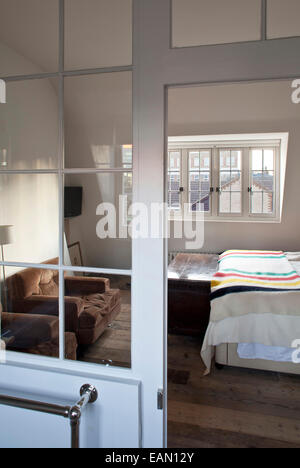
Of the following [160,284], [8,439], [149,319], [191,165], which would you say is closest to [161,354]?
[149,319]

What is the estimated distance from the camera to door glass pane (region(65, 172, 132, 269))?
1256 mm

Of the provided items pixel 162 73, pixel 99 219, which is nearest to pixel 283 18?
pixel 162 73

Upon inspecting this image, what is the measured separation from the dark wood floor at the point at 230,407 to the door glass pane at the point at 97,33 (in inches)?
83.6

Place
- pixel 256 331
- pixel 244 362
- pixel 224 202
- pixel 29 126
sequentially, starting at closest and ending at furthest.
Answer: pixel 29 126 < pixel 256 331 < pixel 244 362 < pixel 224 202

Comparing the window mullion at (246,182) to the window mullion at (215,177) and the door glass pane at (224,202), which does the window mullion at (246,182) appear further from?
the window mullion at (215,177)

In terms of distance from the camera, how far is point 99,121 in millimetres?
1263

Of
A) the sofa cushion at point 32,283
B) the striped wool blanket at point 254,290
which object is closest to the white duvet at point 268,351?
the striped wool blanket at point 254,290

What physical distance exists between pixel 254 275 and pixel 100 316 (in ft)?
8.02

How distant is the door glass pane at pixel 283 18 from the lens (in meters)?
1.08

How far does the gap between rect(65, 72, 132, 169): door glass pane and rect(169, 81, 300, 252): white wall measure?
2.98m

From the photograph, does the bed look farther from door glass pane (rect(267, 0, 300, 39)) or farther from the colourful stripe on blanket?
door glass pane (rect(267, 0, 300, 39))

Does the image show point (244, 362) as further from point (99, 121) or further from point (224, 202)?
point (224, 202)

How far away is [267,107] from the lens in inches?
181
